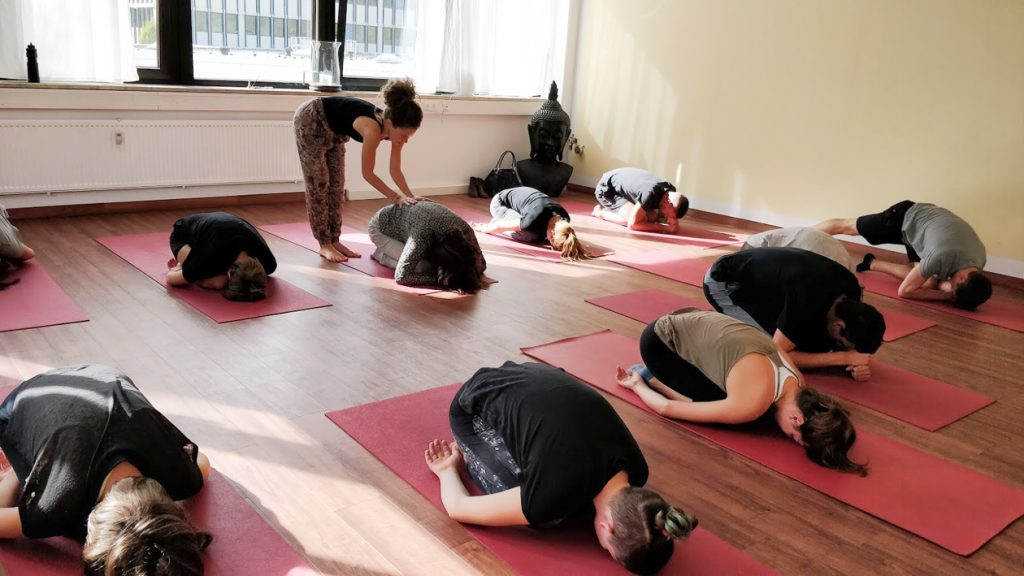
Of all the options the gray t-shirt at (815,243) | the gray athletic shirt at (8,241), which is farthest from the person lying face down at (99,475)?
the gray t-shirt at (815,243)

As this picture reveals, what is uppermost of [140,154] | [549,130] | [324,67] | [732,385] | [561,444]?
[324,67]

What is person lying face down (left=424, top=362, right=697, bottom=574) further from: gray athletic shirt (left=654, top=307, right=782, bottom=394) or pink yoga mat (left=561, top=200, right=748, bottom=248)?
pink yoga mat (left=561, top=200, right=748, bottom=248)

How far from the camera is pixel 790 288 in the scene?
3.36 metres

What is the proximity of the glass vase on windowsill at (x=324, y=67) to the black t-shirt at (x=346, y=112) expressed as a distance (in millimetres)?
1856

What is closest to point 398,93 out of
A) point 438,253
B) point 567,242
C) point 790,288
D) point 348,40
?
point 438,253

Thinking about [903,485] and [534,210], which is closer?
[903,485]

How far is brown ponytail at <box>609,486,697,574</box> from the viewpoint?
73.2 inches

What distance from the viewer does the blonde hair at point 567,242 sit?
538 cm

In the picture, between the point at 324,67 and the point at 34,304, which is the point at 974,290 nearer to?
the point at 324,67

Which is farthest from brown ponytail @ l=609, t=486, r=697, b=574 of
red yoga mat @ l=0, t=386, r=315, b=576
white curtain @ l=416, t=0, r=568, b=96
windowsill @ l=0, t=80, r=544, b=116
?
white curtain @ l=416, t=0, r=568, b=96

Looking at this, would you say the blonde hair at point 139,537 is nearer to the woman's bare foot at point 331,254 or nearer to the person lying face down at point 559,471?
the person lying face down at point 559,471

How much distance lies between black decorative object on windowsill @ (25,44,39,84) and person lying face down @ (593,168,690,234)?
4116mm

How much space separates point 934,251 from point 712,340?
2662 millimetres

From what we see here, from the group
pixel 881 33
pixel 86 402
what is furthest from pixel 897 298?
pixel 86 402
